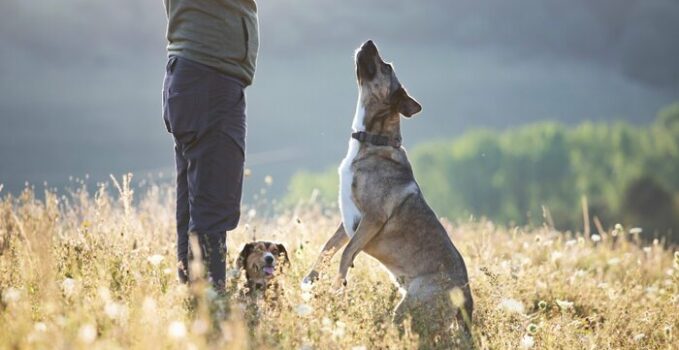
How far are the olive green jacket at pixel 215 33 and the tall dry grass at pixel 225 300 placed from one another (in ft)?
4.80

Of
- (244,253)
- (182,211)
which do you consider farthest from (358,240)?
(182,211)

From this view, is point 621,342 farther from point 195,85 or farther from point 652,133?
point 652,133

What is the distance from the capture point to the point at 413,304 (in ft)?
20.0

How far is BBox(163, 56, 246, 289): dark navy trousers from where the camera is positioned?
220 inches

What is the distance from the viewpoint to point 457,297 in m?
5.97

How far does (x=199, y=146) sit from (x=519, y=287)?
12.6 feet

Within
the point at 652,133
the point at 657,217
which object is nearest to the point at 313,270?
the point at 657,217

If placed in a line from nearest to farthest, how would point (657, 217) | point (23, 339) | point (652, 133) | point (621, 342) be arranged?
point (23, 339), point (621, 342), point (657, 217), point (652, 133)

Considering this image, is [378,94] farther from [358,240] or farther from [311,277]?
[311,277]

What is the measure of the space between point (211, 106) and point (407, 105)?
170cm

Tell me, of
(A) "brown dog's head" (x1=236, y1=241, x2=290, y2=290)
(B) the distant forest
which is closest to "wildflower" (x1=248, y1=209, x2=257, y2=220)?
(A) "brown dog's head" (x1=236, y1=241, x2=290, y2=290)

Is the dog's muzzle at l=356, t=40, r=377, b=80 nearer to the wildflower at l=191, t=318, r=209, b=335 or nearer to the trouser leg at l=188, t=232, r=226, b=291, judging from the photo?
the trouser leg at l=188, t=232, r=226, b=291

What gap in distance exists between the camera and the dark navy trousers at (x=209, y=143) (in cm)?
559

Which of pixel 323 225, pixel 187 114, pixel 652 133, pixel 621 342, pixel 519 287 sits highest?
pixel 652 133
